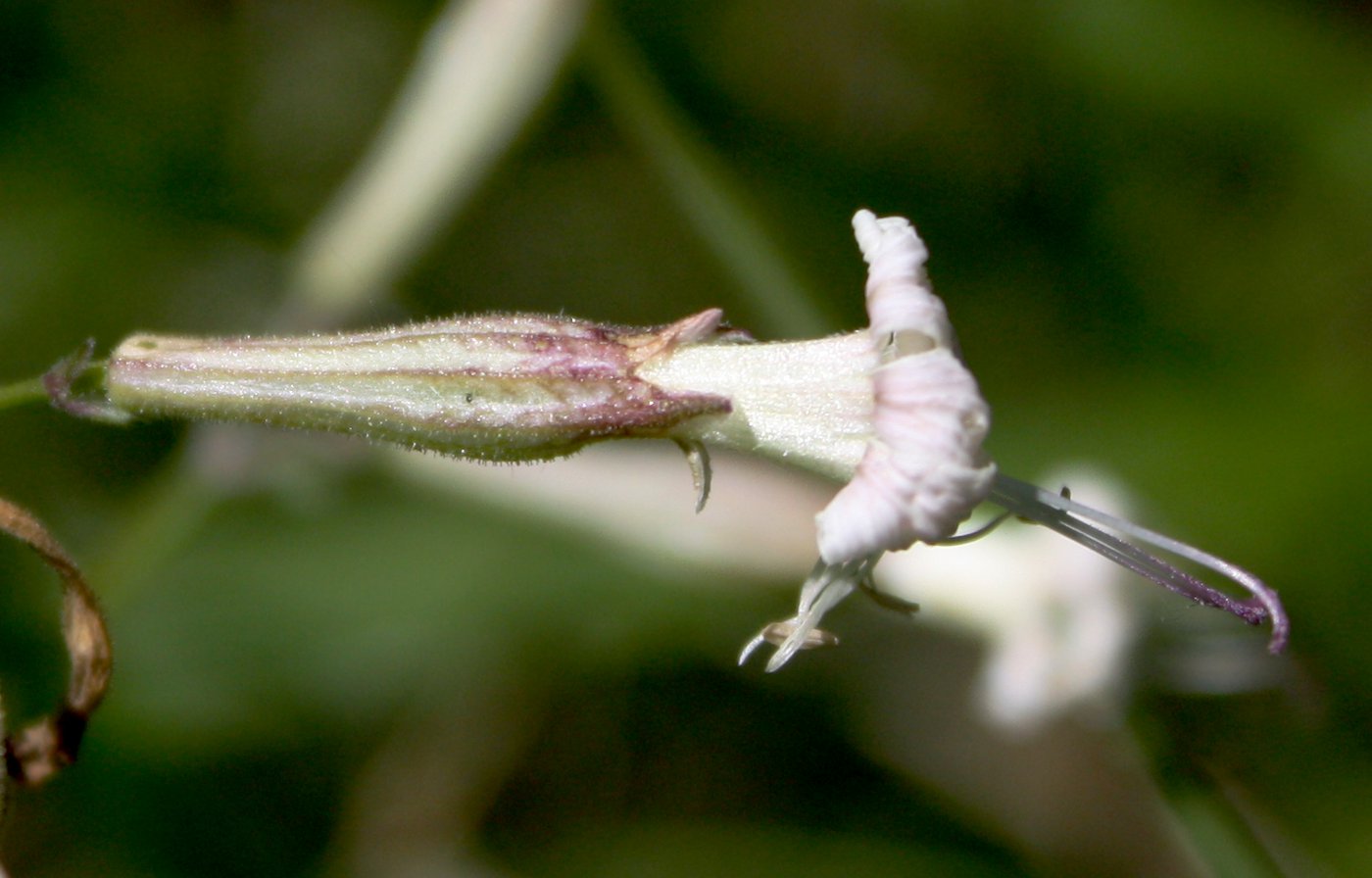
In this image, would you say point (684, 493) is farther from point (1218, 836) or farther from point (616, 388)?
point (616, 388)

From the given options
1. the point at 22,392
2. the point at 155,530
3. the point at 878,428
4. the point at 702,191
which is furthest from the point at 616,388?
the point at 155,530

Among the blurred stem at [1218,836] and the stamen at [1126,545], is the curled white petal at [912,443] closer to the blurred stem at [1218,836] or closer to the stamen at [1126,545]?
the stamen at [1126,545]

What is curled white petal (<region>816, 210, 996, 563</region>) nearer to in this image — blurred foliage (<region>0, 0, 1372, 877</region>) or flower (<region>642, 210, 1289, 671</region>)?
flower (<region>642, 210, 1289, 671</region>)

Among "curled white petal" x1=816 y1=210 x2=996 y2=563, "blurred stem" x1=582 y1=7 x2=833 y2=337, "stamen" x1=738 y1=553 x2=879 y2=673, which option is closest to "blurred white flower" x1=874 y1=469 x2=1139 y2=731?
"blurred stem" x1=582 y1=7 x2=833 y2=337

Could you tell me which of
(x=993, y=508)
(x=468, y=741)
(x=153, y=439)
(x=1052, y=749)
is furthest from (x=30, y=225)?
(x=1052, y=749)

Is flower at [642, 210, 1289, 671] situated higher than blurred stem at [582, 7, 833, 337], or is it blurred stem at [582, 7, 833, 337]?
blurred stem at [582, 7, 833, 337]

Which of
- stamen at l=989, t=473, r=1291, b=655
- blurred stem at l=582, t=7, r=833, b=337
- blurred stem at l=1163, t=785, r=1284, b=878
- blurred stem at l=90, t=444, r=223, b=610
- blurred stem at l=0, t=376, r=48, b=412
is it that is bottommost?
blurred stem at l=90, t=444, r=223, b=610

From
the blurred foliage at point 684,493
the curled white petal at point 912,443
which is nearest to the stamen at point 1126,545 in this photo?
the curled white petal at point 912,443
